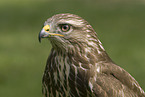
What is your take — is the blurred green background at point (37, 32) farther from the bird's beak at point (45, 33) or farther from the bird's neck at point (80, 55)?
the bird's beak at point (45, 33)

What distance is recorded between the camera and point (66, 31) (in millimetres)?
4113

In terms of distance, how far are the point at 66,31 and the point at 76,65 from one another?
0.43m

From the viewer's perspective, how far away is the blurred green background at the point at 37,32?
Answer: 28.2ft

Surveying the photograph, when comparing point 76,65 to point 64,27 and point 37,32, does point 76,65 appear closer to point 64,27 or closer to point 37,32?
point 64,27

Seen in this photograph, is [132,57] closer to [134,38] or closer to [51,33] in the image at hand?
[134,38]

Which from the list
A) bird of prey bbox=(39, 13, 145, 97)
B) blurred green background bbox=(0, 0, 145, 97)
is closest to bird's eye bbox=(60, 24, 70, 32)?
bird of prey bbox=(39, 13, 145, 97)

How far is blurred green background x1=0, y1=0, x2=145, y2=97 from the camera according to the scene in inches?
339

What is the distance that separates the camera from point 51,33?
4.07 meters

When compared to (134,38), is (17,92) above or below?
below

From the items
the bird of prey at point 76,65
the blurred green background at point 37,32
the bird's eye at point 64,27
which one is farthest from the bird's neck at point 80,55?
the blurred green background at point 37,32

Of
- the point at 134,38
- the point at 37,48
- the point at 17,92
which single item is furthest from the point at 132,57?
the point at 17,92

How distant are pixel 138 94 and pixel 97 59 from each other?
0.76 m

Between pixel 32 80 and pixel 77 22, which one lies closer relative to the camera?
pixel 77 22

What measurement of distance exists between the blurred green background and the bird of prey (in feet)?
12.1
